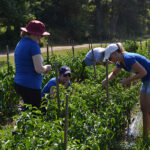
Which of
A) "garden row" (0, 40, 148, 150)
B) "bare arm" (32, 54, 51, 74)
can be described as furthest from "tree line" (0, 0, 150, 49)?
"bare arm" (32, 54, 51, 74)

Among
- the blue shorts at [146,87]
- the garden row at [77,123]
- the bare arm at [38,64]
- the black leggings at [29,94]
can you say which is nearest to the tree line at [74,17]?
the garden row at [77,123]

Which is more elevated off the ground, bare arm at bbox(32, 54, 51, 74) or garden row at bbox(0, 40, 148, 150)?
bare arm at bbox(32, 54, 51, 74)

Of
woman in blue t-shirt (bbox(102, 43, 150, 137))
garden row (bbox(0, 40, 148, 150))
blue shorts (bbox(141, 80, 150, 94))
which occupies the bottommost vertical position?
garden row (bbox(0, 40, 148, 150))

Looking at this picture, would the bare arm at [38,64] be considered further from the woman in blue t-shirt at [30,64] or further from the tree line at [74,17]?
the tree line at [74,17]

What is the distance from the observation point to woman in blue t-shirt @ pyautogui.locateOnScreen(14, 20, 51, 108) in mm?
3369

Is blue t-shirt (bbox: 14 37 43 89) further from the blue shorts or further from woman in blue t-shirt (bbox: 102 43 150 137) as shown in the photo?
the blue shorts

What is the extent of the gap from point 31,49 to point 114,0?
40830mm

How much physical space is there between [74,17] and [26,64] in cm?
2788

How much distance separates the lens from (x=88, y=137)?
279cm

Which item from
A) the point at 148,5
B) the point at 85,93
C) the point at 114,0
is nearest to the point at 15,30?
the point at 85,93

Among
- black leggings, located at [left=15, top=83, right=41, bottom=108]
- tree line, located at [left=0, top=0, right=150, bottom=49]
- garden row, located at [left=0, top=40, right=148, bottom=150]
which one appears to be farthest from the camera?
tree line, located at [left=0, top=0, right=150, bottom=49]

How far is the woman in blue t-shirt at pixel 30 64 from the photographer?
3.37 meters

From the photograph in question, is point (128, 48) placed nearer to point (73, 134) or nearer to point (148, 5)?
point (73, 134)

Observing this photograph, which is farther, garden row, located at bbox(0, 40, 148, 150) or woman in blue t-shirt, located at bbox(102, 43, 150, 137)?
woman in blue t-shirt, located at bbox(102, 43, 150, 137)
